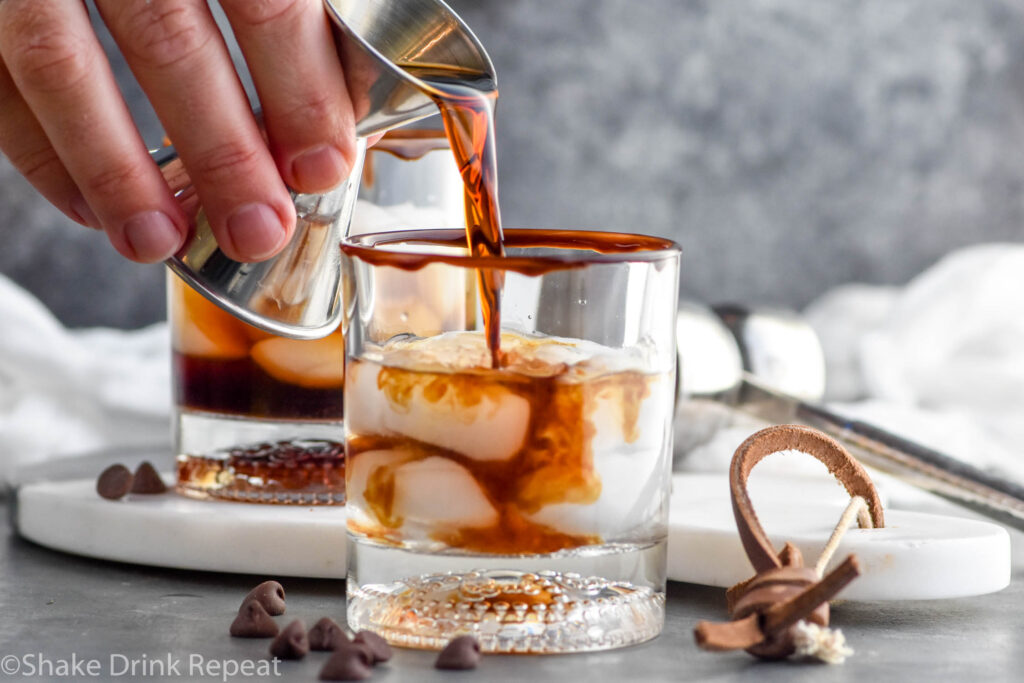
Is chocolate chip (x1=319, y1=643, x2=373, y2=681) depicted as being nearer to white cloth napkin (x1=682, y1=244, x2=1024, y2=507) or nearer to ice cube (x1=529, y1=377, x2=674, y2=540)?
ice cube (x1=529, y1=377, x2=674, y2=540)

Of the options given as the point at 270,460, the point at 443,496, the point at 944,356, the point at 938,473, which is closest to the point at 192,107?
the point at 443,496

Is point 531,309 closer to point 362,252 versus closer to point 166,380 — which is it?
point 362,252

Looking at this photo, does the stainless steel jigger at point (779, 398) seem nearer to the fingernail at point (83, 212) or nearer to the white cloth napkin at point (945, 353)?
the white cloth napkin at point (945, 353)

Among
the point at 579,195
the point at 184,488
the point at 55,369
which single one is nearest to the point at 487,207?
the point at 184,488

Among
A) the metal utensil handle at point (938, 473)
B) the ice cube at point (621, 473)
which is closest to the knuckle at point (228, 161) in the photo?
the ice cube at point (621, 473)

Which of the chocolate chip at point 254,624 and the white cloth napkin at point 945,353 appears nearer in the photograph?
the chocolate chip at point 254,624

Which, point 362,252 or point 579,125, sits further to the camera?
point 579,125

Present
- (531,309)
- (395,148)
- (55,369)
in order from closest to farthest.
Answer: (531,309), (395,148), (55,369)
